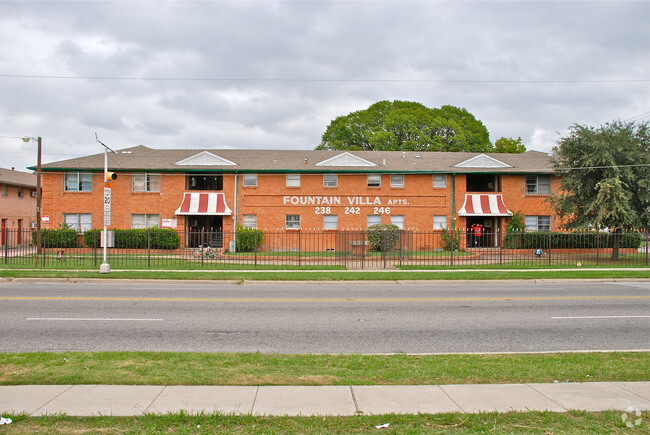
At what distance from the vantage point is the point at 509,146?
63.7m

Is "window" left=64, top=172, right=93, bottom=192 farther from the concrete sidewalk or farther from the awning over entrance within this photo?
the concrete sidewalk

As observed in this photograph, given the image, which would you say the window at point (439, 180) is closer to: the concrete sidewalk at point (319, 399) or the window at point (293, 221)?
the window at point (293, 221)

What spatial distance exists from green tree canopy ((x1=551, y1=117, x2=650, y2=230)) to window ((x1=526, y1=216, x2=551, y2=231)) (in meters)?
7.18

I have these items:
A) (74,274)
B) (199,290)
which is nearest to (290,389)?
(199,290)

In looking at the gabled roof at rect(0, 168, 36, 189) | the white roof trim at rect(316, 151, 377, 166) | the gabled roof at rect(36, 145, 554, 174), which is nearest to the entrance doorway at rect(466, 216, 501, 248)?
the gabled roof at rect(36, 145, 554, 174)

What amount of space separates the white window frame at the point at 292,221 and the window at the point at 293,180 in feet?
7.54

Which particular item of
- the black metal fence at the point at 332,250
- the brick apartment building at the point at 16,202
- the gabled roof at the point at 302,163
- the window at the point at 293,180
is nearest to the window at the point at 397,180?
the gabled roof at the point at 302,163

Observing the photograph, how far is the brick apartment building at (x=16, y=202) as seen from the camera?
143 feet

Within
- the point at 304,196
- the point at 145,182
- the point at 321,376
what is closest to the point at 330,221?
the point at 304,196

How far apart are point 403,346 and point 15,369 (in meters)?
5.90

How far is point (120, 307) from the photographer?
12289mm

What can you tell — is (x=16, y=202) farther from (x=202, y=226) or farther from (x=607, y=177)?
(x=607, y=177)

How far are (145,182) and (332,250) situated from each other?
14.7m

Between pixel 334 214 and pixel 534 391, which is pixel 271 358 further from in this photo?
pixel 334 214
